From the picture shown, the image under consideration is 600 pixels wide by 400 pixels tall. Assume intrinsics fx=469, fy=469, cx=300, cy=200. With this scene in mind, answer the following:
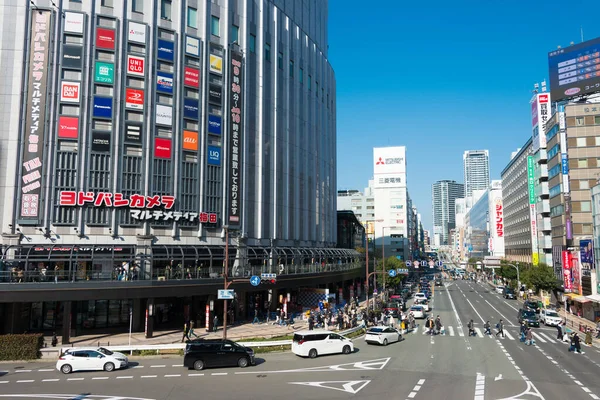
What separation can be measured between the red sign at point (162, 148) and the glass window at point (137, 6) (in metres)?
14.3

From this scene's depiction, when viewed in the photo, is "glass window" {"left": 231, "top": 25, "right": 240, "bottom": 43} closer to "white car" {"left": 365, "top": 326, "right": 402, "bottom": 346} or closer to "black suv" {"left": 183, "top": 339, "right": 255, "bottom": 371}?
"white car" {"left": 365, "top": 326, "right": 402, "bottom": 346}

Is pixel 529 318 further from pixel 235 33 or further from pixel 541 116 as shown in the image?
pixel 541 116

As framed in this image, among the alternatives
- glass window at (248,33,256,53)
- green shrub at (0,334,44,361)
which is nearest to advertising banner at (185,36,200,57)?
glass window at (248,33,256,53)

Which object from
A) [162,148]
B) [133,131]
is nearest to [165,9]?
[133,131]

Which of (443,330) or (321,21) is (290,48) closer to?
(321,21)

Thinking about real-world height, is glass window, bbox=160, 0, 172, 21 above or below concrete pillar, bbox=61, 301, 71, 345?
above

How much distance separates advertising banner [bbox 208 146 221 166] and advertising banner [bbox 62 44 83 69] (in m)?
15.6

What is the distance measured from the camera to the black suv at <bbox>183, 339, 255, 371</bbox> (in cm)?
2803

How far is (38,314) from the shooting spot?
42.3m

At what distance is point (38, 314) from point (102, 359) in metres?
18.6

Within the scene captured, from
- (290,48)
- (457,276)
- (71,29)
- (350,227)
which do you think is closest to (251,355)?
(71,29)

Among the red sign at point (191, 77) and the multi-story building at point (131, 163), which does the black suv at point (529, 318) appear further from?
the red sign at point (191, 77)

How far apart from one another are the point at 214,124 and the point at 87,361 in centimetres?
3199

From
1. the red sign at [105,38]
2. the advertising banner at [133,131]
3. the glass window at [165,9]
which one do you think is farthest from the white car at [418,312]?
the red sign at [105,38]
